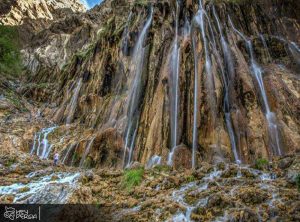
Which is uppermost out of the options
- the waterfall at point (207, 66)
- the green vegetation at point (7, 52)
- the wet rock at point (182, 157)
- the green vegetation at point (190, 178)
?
the green vegetation at point (7, 52)

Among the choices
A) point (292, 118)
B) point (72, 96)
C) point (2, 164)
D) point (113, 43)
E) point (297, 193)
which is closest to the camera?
point (297, 193)

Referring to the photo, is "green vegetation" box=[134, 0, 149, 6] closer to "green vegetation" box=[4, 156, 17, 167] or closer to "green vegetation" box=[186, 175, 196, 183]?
"green vegetation" box=[4, 156, 17, 167]

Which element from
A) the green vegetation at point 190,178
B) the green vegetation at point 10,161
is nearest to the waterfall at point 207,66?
the green vegetation at point 190,178

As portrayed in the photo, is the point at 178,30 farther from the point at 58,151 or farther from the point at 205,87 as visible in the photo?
the point at 58,151

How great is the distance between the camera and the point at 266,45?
2625 centimetres

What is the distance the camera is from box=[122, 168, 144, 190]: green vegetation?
13.0 metres

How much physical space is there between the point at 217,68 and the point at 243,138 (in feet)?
18.8

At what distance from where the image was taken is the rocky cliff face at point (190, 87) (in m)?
19.0

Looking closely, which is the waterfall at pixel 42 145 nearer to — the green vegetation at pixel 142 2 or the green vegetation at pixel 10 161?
the green vegetation at pixel 10 161

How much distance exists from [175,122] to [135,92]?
17.9 ft

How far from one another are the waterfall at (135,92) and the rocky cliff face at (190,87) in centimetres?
10

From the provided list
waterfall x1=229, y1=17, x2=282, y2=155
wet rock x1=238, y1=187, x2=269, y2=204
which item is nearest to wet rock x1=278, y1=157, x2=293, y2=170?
wet rock x1=238, y1=187, x2=269, y2=204

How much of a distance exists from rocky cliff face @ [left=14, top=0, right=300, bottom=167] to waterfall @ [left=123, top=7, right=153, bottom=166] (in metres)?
0.10

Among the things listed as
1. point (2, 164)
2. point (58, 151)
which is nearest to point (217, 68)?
point (58, 151)
